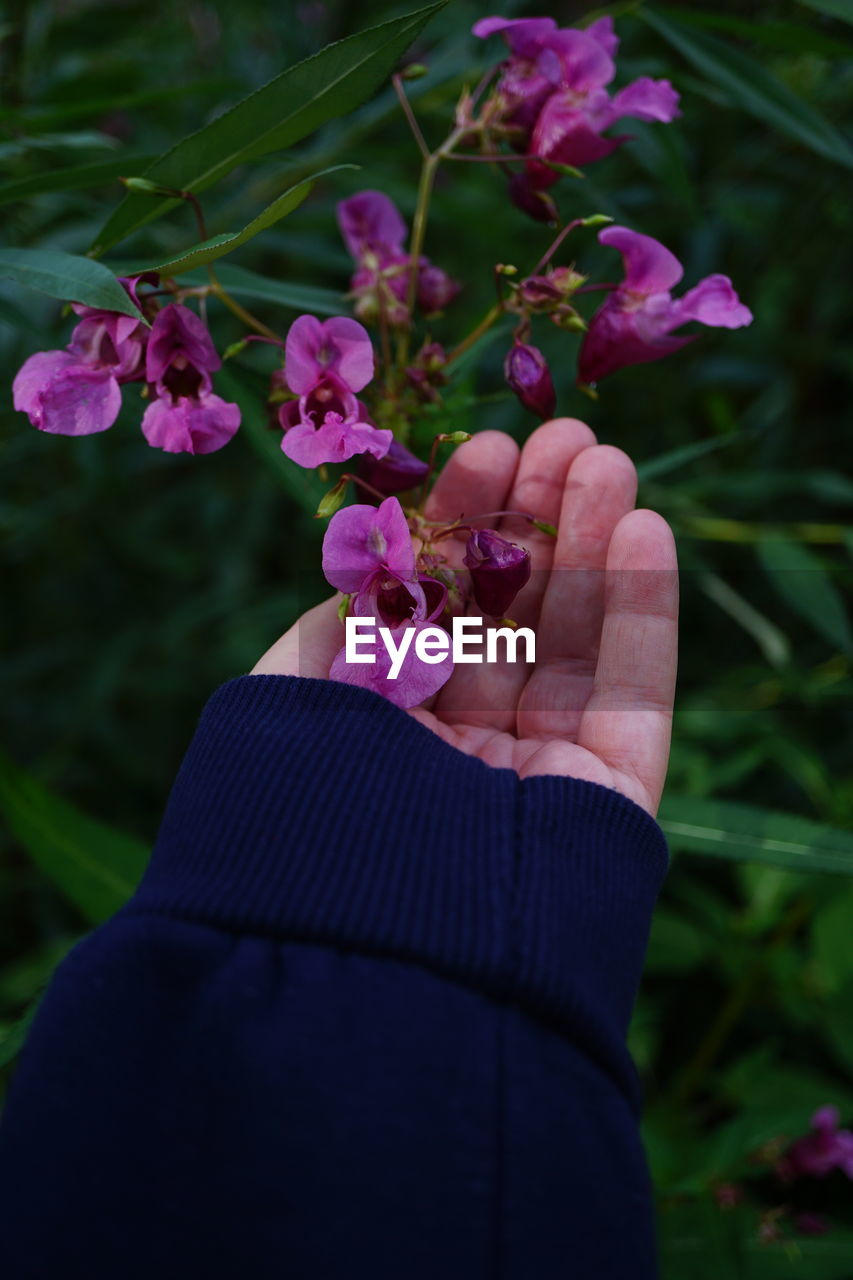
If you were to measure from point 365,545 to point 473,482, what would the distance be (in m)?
0.24

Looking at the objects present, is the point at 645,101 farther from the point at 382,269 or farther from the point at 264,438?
the point at 264,438

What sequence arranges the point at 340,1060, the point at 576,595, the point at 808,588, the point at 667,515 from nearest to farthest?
the point at 340,1060, the point at 576,595, the point at 808,588, the point at 667,515

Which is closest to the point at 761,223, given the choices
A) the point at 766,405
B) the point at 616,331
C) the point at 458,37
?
the point at 766,405

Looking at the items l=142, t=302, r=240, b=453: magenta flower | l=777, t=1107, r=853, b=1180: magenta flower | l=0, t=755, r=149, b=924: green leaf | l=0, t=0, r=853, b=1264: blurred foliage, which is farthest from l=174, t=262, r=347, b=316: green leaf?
l=777, t=1107, r=853, b=1180: magenta flower

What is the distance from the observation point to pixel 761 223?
1.76 metres

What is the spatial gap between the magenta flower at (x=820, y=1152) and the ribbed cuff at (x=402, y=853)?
1.96 ft

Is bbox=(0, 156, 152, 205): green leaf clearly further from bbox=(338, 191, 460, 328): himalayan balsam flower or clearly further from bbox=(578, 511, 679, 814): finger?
bbox=(578, 511, 679, 814): finger

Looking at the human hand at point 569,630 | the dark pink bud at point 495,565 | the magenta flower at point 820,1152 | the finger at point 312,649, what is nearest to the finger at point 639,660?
the human hand at point 569,630

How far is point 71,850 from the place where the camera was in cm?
96

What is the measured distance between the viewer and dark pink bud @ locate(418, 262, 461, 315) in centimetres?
85

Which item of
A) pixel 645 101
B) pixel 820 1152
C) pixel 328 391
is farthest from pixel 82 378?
pixel 820 1152

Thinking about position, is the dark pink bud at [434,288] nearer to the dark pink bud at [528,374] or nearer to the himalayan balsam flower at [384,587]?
the dark pink bud at [528,374]

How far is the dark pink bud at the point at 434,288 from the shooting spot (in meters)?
0.85

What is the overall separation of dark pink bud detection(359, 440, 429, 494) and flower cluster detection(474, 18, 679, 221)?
27 centimetres
